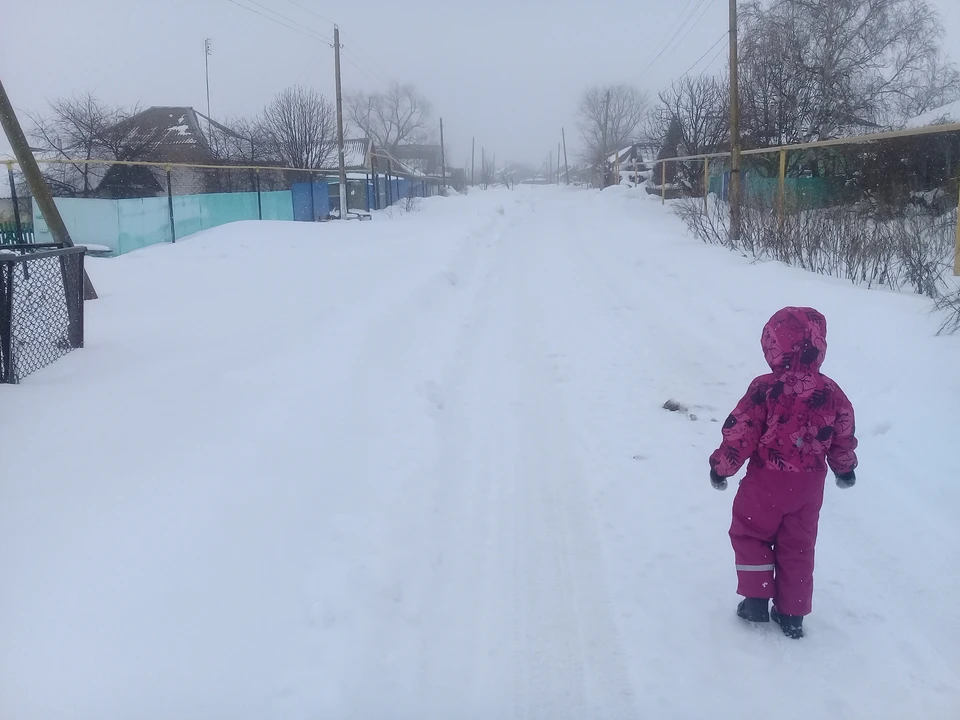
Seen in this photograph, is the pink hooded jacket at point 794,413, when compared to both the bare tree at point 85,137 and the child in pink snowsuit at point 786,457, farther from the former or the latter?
the bare tree at point 85,137

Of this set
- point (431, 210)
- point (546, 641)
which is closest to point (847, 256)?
point (546, 641)

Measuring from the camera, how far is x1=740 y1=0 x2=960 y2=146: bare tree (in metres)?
25.6

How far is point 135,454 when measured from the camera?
15.9 ft

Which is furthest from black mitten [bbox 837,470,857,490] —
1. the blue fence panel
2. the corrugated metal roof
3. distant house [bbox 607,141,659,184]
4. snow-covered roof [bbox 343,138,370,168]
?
snow-covered roof [bbox 343,138,370,168]

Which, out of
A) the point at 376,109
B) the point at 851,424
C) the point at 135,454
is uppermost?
the point at 376,109

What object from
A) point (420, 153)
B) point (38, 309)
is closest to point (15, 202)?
point (38, 309)

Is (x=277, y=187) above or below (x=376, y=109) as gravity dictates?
below

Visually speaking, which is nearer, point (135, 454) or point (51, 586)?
point (51, 586)

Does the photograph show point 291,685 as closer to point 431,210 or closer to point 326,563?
point 326,563

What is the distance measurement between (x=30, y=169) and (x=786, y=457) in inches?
416

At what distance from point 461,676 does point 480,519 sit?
1.49m

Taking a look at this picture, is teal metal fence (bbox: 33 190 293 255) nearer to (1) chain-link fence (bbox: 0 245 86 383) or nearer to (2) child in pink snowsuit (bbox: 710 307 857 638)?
(1) chain-link fence (bbox: 0 245 86 383)

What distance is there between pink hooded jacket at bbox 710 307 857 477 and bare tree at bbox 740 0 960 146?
77.9 feet

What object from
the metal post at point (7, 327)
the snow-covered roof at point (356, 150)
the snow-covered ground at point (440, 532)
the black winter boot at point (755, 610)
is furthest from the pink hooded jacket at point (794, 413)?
the snow-covered roof at point (356, 150)
